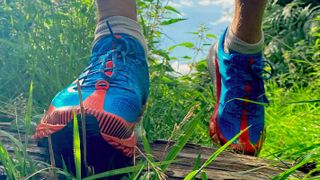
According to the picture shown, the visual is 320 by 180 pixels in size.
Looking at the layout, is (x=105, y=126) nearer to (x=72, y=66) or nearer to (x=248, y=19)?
(x=248, y=19)

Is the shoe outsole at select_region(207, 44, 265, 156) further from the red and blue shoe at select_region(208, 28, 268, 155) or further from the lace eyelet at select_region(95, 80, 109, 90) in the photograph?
the lace eyelet at select_region(95, 80, 109, 90)

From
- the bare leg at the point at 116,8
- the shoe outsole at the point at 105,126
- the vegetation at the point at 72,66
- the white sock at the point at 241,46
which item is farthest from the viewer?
the vegetation at the point at 72,66

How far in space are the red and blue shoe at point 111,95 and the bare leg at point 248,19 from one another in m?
0.37

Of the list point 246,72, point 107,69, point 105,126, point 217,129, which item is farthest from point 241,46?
point 105,126

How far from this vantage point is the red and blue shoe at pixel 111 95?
4.24 ft

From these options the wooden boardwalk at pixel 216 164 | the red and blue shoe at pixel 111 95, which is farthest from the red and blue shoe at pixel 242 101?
the red and blue shoe at pixel 111 95

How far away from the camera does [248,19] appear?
189cm

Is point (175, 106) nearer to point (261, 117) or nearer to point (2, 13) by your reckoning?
point (261, 117)

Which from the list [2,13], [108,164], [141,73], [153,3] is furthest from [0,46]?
[108,164]

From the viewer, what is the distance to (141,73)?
5.53 ft

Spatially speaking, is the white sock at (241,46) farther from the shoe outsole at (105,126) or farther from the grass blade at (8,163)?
the grass blade at (8,163)

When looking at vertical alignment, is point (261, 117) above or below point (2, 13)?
below

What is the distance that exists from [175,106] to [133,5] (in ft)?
2.71

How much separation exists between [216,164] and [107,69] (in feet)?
1.31
